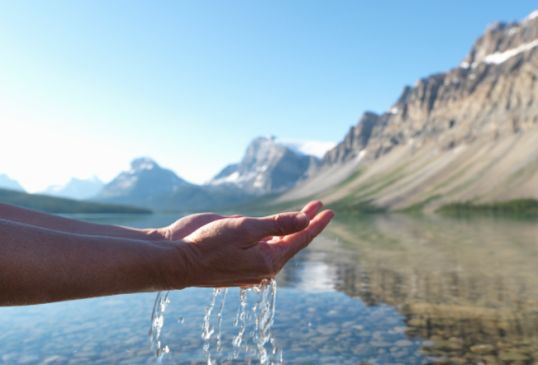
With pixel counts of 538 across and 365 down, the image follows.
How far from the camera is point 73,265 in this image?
3.77 metres

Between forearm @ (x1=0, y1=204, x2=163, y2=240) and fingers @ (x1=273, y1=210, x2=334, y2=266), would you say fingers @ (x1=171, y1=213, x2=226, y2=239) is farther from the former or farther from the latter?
fingers @ (x1=273, y1=210, x2=334, y2=266)

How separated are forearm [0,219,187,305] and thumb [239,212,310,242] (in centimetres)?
74

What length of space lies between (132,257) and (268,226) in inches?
54.0

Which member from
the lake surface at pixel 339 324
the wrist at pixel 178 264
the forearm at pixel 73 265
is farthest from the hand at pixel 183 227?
the lake surface at pixel 339 324

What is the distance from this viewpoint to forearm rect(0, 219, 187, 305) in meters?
3.48

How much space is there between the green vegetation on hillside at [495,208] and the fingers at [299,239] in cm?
17289

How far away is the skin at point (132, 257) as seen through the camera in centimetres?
354

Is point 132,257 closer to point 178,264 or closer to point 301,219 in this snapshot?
point 178,264

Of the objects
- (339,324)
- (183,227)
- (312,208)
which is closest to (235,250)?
(312,208)

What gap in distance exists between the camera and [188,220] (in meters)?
6.27

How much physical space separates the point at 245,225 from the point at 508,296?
18.7 meters

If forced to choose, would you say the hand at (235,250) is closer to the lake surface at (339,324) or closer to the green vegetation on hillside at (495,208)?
the lake surface at (339,324)

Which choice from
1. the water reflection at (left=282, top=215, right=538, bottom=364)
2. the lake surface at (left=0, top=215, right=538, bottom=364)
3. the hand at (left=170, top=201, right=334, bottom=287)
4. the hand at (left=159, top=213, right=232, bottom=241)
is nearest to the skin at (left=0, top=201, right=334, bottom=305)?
the hand at (left=170, top=201, right=334, bottom=287)

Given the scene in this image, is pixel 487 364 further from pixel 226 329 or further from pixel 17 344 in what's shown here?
pixel 17 344
